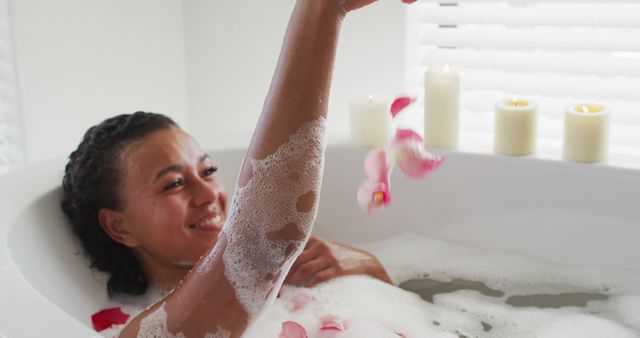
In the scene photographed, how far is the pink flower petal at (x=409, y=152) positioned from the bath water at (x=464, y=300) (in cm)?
29

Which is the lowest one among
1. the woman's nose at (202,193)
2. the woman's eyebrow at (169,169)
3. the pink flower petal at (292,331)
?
the pink flower petal at (292,331)

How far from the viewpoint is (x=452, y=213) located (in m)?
2.08

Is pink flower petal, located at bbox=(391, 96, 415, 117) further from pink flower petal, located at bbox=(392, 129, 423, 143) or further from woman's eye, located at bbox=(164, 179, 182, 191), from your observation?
woman's eye, located at bbox=(164, 179, 182, 191)

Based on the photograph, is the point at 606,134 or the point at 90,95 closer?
the point at 606,134

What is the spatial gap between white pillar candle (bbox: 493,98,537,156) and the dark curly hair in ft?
2.43

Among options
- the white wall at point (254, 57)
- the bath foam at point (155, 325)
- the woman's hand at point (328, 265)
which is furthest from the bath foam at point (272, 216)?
the white wall at point (254, 57)

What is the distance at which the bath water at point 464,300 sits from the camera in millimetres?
1738

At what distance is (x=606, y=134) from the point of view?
195 cm

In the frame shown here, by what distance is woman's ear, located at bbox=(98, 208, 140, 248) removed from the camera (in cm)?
172

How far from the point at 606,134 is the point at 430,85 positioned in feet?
1.33

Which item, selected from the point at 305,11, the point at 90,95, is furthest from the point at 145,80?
the point at 305,11

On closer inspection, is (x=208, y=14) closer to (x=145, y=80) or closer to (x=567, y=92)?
(x=145, y=80)

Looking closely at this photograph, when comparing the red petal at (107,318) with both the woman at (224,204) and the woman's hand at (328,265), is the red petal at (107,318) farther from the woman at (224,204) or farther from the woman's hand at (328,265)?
the woman's hand at (328,265)

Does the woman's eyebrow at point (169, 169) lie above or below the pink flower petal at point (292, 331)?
above
